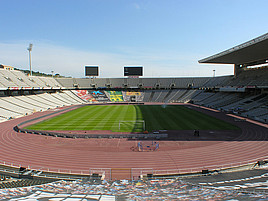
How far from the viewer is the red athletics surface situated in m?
15.0

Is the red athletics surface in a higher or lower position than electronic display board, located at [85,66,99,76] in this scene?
lower

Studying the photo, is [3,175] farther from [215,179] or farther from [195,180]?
[215,179]

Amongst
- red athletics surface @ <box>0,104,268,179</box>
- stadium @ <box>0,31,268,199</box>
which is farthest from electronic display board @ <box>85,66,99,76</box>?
red athletics surface @ <box>0,104,268,179</box>

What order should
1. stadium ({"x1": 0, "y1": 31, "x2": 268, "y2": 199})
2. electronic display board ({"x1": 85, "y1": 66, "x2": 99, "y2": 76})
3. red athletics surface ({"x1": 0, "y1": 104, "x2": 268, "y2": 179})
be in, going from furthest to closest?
1. electronic display board ({"x1": 85, "y1": 66, "x2": 99, "y2": 76})
2. red athletics surface ({"x1": 0, "y1": 104, "x2": 268, "y2": 179})
3. stadium ({"x1": 0, "y1": 31, "x2": 268, "y2": 199})

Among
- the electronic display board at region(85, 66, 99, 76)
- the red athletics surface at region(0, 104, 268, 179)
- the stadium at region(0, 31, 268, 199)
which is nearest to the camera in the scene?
the stadium at region(0, 31, 268, 199)

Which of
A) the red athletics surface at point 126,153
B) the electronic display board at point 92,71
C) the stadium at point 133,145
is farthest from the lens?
the electronic display board at point 92,71

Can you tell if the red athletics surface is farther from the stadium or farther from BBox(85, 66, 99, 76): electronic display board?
BBox(85, 66, 99, 76): electronic display board

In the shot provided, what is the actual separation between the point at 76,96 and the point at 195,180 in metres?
63.6

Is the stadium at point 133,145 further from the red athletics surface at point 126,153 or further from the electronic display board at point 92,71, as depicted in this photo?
the electronic display board at point 92,71

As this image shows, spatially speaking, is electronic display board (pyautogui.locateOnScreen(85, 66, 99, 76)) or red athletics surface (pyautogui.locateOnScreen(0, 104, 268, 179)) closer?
red athletics surface (pyautogui.locateOnScreen(0, 104, 268, 179))

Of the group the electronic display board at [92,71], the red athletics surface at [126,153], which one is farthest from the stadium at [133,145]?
the electronic display board at [92,71]

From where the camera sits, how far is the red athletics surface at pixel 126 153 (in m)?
15.0

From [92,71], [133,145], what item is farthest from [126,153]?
[92,71]

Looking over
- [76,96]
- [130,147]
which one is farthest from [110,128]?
[76,96]
